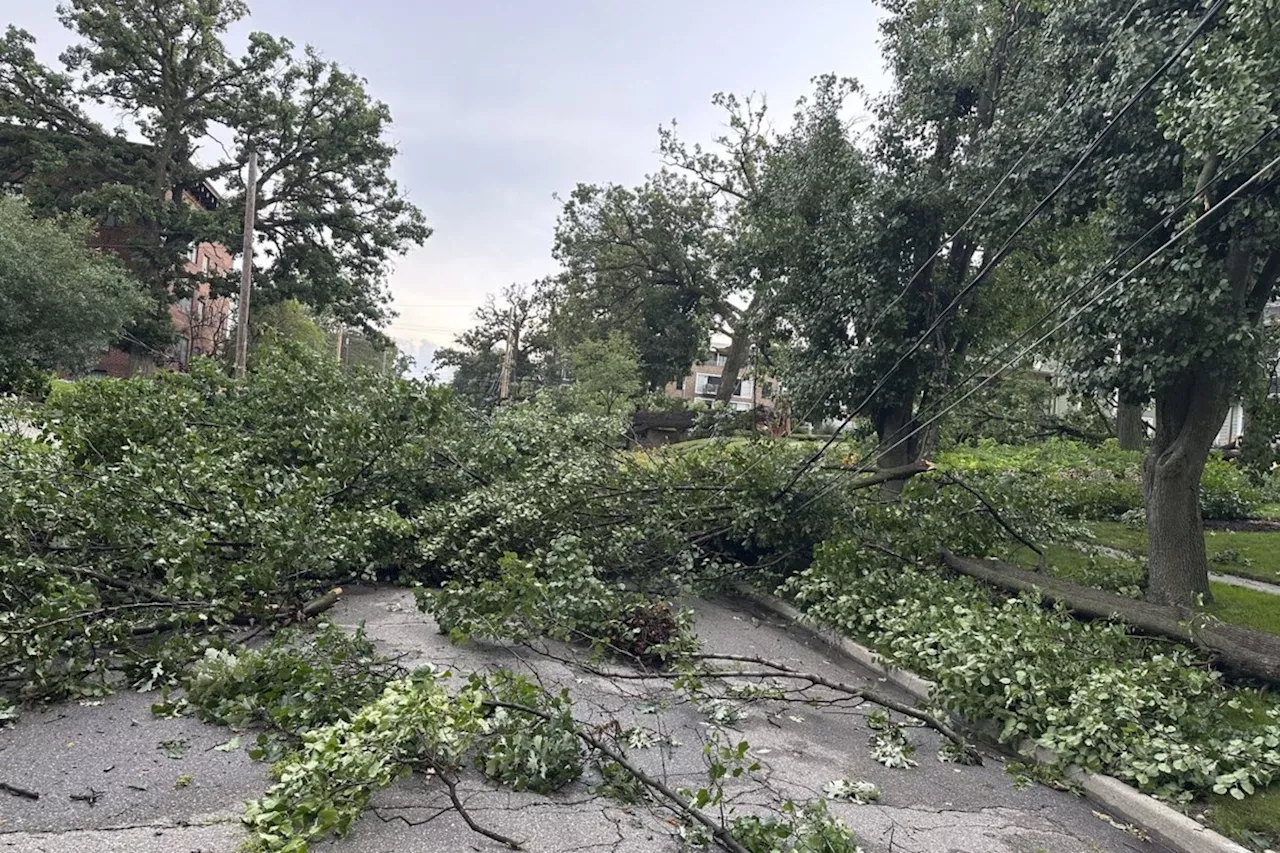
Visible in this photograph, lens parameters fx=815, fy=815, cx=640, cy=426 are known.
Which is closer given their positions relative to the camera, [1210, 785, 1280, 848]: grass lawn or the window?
[1210, 785, 1280, 848]: grass lawn

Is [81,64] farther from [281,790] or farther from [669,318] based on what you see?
[281,790]

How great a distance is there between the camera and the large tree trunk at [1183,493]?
655cm

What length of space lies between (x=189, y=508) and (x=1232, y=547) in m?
11.4

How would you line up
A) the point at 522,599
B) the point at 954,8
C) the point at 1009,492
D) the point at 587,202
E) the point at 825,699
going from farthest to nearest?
the point at 587,202 < the point at 954,8 < the point at 1009,492 < the point at 522,599 < the point at 825,699

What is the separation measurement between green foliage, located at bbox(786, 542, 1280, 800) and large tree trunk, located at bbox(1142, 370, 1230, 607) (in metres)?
1.23

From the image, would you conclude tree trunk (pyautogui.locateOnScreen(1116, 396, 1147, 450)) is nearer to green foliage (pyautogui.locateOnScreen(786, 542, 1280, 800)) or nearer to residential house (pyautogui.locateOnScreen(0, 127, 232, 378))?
green foliage (pyautogui.locateOnScreen(786, 542, 1280, 800))

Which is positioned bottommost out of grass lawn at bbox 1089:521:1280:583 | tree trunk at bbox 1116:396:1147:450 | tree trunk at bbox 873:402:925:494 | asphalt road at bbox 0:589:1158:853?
asphalt road at bbox 0:589:1158:853

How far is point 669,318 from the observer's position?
113 feet

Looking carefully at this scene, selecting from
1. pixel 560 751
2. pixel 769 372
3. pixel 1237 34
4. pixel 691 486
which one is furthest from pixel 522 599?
pixel 769 372

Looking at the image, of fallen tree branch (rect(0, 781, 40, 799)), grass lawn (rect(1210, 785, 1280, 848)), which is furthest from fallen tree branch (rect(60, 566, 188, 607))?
grass lawn (rect(1210, 785, 1280, 848))

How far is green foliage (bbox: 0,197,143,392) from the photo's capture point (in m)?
18.0

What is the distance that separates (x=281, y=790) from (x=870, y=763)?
2.95 metres

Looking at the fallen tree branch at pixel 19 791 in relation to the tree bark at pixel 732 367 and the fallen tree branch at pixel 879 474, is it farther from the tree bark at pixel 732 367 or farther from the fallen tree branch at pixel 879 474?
the tree bark at pixel 732 367

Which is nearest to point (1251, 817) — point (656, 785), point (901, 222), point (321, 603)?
point (656, 785)
